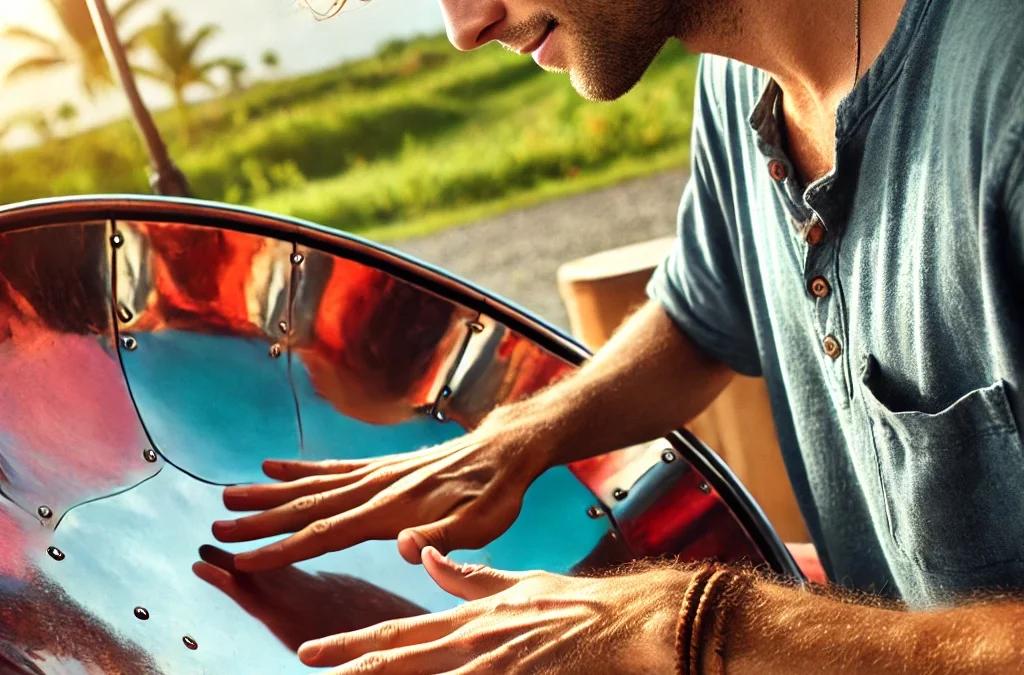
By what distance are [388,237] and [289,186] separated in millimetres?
382

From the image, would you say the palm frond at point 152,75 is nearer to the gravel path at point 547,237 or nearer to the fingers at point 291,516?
the gravel path at point 547,237

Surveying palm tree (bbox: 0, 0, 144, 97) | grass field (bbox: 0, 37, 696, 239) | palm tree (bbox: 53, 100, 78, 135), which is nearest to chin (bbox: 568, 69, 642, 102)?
palm tree (bbox: 0, 0, 144, 97)

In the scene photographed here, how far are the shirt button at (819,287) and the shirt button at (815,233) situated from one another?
3cm

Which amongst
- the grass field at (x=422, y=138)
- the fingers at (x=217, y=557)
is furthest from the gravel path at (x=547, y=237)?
the fingers at (x=217, y=557)

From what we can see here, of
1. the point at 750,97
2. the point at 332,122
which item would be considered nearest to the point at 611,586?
the point at 750,97

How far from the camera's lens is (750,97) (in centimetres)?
104

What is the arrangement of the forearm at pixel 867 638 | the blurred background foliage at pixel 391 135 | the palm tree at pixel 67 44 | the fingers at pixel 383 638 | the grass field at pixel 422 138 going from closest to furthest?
1. the forearm at pixel 867 638
2. the fingers at pixel 383 638
3. the palm tree at pixel 67 44
4. the blurred background foliage at pixel 391 135
5. the grass field at pixel 422 138

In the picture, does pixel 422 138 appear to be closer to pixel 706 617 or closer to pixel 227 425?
pixel 227 425

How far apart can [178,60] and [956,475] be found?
2.98m

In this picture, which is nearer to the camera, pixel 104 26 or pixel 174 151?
pixel 104 26

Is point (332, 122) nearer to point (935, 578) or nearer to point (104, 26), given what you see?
point (104, 26)

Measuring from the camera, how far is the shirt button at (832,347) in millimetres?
909

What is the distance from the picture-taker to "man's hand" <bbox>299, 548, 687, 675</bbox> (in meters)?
0.69

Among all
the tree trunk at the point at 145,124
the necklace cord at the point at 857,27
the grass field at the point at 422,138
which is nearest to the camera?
the necklace cord at the point at 857,27
